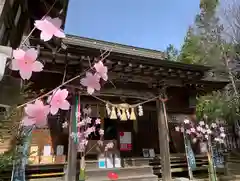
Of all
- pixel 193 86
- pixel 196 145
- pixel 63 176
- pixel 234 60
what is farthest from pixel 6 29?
pixel 234 60

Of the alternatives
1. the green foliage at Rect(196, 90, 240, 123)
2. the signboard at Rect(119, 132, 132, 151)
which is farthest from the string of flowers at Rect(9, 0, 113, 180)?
the green foliage at Rect(196, 90, 240, 123)

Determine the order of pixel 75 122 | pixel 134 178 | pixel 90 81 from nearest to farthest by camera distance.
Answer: pixel 90 81, pixel 75 122, pixel 134 178

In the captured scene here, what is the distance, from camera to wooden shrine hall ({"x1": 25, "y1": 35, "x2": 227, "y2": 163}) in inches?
243

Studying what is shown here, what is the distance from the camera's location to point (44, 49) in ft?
18.9

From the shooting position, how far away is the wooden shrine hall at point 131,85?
6.18 m

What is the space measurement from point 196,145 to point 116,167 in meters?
4.11

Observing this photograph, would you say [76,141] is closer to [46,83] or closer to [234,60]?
[46,83]

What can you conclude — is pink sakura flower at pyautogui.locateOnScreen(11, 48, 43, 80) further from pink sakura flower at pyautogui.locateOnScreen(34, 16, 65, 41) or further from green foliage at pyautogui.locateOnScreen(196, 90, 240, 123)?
green foliage at pyautogui.locateOnScreen(196, 90, 240, 123)

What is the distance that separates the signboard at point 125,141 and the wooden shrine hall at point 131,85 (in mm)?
95

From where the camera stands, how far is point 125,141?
888 centimetres

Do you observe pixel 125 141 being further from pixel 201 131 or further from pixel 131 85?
pixel 201 131

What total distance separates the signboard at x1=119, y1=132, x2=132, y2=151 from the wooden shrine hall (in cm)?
10

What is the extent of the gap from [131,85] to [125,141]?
2.52 m

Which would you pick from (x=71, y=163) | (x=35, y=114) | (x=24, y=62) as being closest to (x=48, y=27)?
(x=24, y=62)
